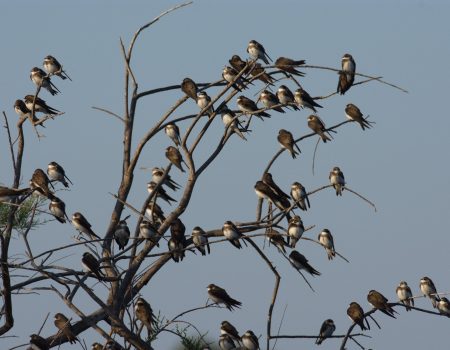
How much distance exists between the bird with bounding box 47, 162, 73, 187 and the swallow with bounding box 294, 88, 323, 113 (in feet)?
11.0

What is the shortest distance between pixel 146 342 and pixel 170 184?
3.62 m

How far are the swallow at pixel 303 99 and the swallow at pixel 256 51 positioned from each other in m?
2.48

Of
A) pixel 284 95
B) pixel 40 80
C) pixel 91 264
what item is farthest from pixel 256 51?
pixel 91 264

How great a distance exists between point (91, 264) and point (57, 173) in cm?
358

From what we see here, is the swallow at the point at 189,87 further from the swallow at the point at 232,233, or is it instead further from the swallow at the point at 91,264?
the swallow at the point at 91,264

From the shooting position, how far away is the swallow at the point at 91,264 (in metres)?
12.4

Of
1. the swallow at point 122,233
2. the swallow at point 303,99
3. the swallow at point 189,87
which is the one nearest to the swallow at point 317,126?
the swallow at point 303,99

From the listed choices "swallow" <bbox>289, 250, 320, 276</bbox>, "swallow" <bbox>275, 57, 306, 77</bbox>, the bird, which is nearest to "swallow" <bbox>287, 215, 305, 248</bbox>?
"swallow" <bbox>289, 250, 320, 276</bbox>

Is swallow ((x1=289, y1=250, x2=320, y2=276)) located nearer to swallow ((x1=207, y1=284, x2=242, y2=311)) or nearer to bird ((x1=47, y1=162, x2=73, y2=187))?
swallow ((x1=207, y1=284, x2=242, y2=311))

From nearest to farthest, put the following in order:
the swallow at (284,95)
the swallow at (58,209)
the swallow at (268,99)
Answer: the swallow at (58,209) → the swallow at (268,99) → the swallow at (284,95)

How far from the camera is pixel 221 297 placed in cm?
1542

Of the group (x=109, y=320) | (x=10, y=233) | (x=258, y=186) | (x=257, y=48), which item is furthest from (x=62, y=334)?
(x=257, y=48)

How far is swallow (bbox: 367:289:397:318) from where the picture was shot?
1499 centimetres

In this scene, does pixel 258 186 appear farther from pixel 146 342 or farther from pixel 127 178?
pixel 146 342
